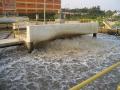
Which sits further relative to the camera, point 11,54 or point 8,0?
point 8,0

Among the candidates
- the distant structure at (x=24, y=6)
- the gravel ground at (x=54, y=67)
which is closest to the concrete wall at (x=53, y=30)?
the gravel ground at (x=54, y=67)

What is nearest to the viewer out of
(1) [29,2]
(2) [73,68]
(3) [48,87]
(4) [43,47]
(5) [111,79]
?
(3) [48,87]

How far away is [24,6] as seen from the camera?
205 feet

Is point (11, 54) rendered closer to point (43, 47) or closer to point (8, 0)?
Result: point (43, 47)

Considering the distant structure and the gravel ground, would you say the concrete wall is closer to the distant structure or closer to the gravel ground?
the gravel ground

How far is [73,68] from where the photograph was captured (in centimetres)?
1191

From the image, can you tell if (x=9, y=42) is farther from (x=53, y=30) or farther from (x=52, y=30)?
(x=53, y=30)

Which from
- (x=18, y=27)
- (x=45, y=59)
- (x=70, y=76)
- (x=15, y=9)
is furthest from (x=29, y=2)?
(x=70, y=76)

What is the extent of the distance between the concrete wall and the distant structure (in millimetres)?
33242

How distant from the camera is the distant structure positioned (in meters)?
58.0

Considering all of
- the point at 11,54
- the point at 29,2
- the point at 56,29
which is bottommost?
the point at 11,54

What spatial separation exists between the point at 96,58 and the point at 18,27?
26.5 feet

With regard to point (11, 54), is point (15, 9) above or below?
above

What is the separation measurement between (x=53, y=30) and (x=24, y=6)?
154 ft
